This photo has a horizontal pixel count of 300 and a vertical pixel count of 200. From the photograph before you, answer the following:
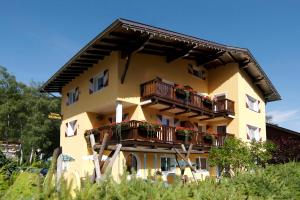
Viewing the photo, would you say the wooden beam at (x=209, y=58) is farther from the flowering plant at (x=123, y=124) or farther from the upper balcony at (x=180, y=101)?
the flowering plant at (x=123, y=124)

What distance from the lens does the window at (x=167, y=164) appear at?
904 inches

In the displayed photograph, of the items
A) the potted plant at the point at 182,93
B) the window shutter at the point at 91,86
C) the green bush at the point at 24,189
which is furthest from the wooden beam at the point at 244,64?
the green bush at the point at 24,189

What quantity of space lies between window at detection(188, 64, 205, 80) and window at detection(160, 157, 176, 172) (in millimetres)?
7019

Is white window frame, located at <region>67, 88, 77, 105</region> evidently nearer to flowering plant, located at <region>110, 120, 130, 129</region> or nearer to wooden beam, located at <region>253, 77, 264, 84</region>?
flowering plant, located at <region>110, 120, 130, 129</region>

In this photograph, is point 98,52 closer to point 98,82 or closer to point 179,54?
point 98,82

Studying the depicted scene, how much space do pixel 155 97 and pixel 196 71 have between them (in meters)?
7.97

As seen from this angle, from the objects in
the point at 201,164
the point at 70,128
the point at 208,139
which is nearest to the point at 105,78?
the point at 70,128

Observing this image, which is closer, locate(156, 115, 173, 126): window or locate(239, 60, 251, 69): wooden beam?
locate(156, 115, 173, 126): window

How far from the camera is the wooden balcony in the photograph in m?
19.4

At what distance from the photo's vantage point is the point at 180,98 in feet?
76.3

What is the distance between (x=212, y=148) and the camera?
22.8 metres

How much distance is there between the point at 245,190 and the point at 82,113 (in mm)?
18503

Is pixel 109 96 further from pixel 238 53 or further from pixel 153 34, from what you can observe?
pixel 238 53

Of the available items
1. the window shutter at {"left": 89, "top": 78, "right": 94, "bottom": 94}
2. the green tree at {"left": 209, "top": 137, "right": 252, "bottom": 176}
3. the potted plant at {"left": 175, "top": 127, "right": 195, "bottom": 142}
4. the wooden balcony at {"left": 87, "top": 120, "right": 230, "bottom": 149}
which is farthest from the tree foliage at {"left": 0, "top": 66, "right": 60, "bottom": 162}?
the green tree at {"left": 209, "top": 137, "right": 252, "bottom": 176}
